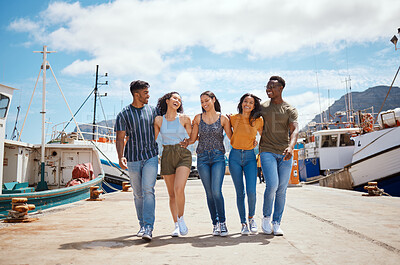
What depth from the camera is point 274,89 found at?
4.07m

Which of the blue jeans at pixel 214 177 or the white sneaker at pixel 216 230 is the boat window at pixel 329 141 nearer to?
the blue jeans at pixel 214 177

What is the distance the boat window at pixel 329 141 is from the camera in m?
20.3

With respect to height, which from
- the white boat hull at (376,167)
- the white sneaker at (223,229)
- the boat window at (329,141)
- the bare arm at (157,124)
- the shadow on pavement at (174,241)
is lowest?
the shadow on pavement at (174,241)

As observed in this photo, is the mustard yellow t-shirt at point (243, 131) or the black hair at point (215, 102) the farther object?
the black hair at point (215, 102)

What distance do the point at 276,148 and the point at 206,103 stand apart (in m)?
1.02

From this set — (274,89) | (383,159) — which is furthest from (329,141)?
(274,89)

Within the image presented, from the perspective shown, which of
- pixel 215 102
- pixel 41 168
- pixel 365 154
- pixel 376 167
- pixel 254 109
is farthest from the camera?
pixel 365 154

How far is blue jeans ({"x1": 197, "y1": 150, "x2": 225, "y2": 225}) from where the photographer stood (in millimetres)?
3855

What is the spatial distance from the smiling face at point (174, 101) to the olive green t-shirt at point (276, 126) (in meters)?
1.07

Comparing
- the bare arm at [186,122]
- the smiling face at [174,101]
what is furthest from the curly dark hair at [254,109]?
the smiling face at [174,101]

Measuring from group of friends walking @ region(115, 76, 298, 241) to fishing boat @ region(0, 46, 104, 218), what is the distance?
234 inches

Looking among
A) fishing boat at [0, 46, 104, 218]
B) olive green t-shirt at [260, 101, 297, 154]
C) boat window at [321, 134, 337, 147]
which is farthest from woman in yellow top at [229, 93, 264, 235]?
boat window at [321, 134, 337, 147]

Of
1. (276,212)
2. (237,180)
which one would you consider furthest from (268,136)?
(276,212)

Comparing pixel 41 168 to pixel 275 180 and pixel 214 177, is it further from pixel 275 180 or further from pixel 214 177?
pixel 275 180
